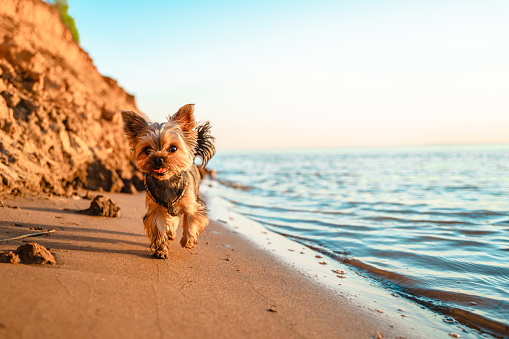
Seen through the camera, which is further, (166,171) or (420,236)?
(420,236)

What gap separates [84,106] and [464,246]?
11298 mm

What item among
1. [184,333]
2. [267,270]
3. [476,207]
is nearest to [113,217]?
[267,270]

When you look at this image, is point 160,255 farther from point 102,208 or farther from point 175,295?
point 102,208

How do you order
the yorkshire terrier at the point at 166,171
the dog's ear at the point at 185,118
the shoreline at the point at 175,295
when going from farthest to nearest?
the dog's ear at the point at 185,118 → the yorkshire terrier at the point at 166,171 → the shoreline at the point at 175,295

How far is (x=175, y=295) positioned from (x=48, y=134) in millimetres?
6525

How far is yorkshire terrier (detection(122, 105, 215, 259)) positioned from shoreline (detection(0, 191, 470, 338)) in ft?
1.12

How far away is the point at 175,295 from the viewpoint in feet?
10.7

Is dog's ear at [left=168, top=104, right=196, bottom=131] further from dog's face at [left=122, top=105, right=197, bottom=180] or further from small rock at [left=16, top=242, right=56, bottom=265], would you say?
small rock at [left=16, top=242, right=56, bottom=265]

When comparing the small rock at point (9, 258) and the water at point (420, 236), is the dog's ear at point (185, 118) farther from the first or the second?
the water at point (420, 236)

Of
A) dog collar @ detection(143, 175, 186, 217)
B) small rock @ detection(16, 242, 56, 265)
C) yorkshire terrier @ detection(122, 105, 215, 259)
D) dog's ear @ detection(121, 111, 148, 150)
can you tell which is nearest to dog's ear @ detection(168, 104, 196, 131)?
yorkshire terrier @ detection(122, 105, 215, 259)

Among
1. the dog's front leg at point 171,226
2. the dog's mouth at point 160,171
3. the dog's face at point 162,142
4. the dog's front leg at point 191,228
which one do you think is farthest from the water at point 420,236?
the dog's mouth at point 160,171

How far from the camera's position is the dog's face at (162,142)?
473 cm

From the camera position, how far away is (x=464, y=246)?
6.20m

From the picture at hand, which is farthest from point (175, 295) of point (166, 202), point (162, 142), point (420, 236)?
point (420, 236)
